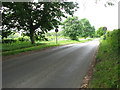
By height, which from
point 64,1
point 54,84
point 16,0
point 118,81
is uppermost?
point 64,1

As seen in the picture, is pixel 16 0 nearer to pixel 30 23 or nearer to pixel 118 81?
pixel 30 23

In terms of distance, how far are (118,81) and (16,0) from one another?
1049 cm

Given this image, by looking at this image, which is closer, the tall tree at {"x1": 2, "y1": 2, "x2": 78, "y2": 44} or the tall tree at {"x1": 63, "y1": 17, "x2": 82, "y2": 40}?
the tall tree at {"x1": 2, "y1": 2, "x2": 78, "y2": 44}

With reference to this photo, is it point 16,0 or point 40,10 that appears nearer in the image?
point 16,0

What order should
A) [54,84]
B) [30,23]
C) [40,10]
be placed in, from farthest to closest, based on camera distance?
[30,23]
[40,10]
[54,84]

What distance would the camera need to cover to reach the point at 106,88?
128 inches

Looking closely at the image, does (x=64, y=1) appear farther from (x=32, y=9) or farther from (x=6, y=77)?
(x=6, y=77)

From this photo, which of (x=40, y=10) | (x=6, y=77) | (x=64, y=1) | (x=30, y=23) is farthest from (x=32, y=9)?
(x=6, y=77)

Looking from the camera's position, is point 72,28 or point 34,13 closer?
point 34,13

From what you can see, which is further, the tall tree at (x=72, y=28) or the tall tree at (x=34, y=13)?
the tall tree at (x=72, y=28)

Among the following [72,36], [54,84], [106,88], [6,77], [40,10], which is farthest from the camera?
[72,36]

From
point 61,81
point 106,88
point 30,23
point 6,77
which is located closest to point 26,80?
point 6,77

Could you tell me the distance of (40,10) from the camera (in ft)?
51.0

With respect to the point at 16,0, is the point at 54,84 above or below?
below
